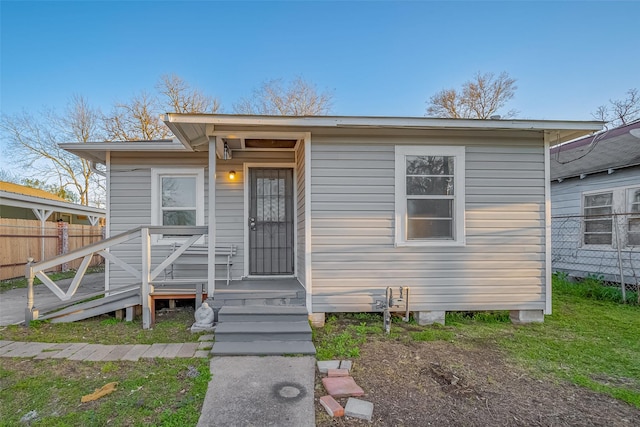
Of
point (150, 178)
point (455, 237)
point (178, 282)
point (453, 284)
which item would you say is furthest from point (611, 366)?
point (150, 178)

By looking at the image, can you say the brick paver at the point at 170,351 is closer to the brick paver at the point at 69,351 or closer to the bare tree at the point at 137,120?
the brick paver at the point at 69,351

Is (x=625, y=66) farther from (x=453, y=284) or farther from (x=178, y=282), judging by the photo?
(x=178, y=282)

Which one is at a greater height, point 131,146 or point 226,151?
point 131,146

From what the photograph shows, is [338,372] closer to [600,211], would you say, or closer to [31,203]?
[600,211]

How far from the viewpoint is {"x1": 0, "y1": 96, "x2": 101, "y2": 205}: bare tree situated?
1595cm

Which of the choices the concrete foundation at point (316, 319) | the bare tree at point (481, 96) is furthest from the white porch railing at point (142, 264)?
the bare tree at point (481, 96)

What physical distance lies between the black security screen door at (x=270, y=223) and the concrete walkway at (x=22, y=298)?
325 centimetres

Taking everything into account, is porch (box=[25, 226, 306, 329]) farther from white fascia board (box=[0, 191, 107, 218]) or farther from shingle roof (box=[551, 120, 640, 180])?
shingle roof (box=[551, 120, 640, 180])

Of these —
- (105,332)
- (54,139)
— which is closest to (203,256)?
(105,332)

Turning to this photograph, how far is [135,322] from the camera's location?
4.36m

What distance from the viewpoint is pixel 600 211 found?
23.5ft

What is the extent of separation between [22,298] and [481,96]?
698 inches

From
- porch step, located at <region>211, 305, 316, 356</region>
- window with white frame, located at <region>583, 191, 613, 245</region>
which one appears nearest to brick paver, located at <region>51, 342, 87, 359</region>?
porch step, located at <region>211, 305, 316, 356</region>

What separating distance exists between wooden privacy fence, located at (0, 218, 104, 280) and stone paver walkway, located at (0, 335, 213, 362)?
636cm
